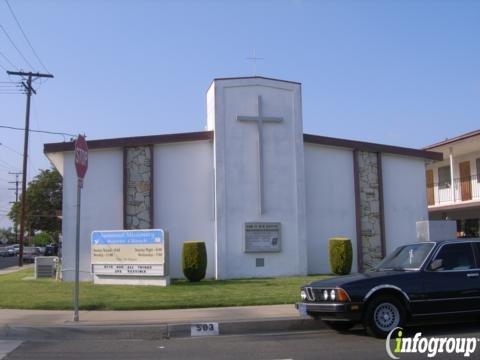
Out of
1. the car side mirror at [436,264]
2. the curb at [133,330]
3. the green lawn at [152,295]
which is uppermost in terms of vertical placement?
the car side mirror at [436,264]

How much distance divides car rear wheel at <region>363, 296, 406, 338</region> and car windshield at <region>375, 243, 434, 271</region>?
85 cm

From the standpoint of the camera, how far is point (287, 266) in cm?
2200

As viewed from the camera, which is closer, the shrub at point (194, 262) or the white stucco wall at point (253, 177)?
the shrub at point (194, 262)

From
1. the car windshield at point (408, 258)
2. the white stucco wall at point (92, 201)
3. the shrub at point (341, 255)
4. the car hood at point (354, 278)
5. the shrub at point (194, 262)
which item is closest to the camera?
the car hood at point (354, 278)

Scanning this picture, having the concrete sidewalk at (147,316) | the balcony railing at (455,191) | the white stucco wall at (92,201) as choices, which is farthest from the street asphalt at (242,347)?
the balcony railing at (455,191)

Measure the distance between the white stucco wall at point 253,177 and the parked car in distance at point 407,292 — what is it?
36.4ft

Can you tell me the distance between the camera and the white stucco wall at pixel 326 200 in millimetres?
23391

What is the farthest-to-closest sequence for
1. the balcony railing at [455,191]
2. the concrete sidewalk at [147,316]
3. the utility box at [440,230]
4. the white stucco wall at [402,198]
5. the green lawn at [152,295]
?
the balcony railing at [455,191] → the white stucco wall at [402,198] → the utility box at [440,230] → the green lawn at [152,295] → the concrete sidewalk at [147,316]

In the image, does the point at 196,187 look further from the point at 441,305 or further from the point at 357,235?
the point at 441,305

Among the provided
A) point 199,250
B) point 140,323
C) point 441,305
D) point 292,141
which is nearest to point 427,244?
point 441,305

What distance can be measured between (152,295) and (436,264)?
314 inches

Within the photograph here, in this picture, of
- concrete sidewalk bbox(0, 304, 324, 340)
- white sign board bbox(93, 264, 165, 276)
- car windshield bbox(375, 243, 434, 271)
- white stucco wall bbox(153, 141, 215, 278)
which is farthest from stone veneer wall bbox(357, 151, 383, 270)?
car windshield bbox(375, 243, 434, 271)

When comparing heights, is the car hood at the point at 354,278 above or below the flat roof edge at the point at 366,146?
below

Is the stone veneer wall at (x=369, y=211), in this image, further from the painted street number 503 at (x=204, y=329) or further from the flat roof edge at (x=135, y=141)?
the painted street number 503 at (x=204, y=329)
